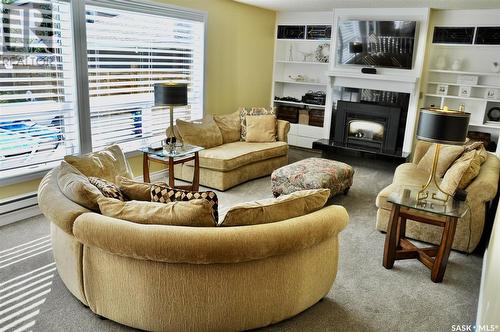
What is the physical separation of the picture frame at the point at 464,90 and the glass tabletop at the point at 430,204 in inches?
133

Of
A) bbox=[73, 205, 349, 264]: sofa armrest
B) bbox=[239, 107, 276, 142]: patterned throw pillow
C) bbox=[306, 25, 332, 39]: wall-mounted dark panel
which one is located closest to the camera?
bbox=[73, 205, 349, 264]: sofa armrest

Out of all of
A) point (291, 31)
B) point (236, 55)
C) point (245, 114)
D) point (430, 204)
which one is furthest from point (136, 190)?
point (291, 31)

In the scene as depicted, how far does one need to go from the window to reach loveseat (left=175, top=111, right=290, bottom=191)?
0.73 metres

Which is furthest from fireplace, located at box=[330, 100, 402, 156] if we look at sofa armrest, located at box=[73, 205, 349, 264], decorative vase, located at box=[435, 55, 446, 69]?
sofa armrest, located at box=[73, 205, 349, 264]

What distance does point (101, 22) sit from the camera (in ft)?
14.0

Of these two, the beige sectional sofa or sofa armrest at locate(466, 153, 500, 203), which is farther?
the beige sectional sofa

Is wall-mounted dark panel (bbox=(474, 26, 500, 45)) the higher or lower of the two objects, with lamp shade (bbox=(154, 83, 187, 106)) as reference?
higher

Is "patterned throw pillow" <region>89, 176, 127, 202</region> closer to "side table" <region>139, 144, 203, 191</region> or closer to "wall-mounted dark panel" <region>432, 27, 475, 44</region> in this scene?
"side table" <region>139, 144, 203, 191</region>

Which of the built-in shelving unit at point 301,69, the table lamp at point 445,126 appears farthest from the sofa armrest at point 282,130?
the table lamp at point 445,126

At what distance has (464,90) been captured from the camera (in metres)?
5.84

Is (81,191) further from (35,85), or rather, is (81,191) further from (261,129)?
(261,129)

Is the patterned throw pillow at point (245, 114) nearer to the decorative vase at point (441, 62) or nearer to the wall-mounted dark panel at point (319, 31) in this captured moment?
the wall-mounted dark panel at point (319, 31)

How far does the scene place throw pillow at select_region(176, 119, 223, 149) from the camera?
4.97 m

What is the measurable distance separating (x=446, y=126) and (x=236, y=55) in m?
4.19
